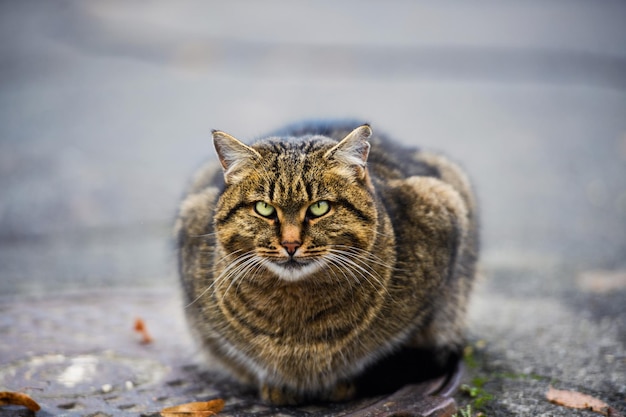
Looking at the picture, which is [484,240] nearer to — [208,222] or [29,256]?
[208,222]

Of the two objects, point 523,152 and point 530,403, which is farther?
point 523,152

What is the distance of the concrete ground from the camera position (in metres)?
2.87

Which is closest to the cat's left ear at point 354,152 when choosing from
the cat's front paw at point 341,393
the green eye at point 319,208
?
the green eye at point 319,208

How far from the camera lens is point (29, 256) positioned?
4.30 metres

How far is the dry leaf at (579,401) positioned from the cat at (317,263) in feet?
1.67

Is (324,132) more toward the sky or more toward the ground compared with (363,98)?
more toward the ground

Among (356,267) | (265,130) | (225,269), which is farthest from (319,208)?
(265,130)

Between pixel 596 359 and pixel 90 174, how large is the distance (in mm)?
4173

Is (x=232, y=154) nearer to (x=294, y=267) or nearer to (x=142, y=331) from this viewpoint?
(x=294, y=267)

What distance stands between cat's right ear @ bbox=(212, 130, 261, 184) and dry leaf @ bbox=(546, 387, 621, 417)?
1.44m

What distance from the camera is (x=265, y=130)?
5.40 meters

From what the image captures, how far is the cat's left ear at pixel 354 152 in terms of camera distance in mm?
2340

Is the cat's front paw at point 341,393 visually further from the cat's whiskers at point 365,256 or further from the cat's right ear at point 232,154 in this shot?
the cat's right ear at point 232,154

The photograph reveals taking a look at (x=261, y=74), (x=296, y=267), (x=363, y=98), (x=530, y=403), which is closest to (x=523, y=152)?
(x=363, y=98)
